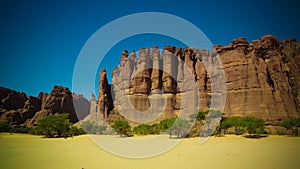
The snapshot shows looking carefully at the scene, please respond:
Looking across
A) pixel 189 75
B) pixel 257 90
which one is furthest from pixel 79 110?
pixel 257 90

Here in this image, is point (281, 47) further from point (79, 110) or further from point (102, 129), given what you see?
point (79, 110)

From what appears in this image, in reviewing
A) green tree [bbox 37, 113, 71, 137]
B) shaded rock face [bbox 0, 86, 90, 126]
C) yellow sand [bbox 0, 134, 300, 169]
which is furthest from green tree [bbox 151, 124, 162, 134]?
shaded rock face [bbox 0, 86, 90, 126]

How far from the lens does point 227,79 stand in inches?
2992

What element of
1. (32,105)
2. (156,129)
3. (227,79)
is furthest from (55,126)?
(32,105)

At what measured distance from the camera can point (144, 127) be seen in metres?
59.9

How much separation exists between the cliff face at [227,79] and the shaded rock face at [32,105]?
25608 millimetres

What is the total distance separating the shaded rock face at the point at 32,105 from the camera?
94287 millimetres

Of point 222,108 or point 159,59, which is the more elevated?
point 159,59

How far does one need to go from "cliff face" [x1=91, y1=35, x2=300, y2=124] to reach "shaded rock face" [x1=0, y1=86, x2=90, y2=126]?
84.0 ft

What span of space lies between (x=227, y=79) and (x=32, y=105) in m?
88.6

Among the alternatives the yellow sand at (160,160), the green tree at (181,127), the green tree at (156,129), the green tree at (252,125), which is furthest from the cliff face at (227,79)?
the yellow sand at (160,160)

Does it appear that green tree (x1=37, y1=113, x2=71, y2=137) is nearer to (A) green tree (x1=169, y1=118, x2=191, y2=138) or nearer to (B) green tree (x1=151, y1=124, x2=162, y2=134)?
(B) green tree (x1=151, y1=124, x2=162, y2=134)

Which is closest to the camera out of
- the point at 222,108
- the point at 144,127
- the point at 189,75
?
the point at 144,127

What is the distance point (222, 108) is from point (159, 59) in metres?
36.6
